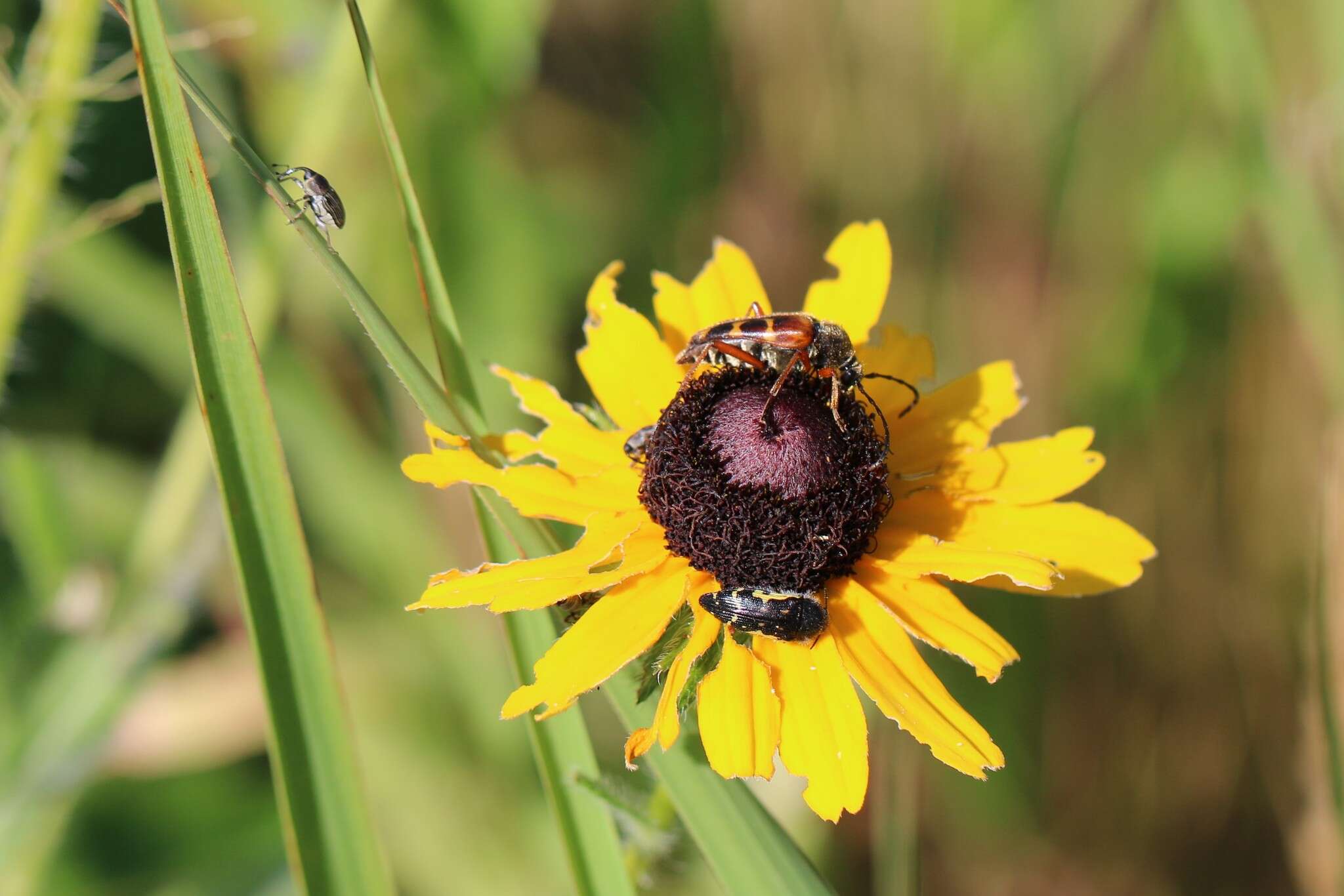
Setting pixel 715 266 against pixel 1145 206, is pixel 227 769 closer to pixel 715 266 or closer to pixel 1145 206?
pixel 715 266

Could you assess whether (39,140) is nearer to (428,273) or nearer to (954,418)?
(428,273)

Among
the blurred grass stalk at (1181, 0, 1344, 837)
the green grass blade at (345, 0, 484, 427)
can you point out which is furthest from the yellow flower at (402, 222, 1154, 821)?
the blurred grass stalk at (1181, 0, 1344, 837)

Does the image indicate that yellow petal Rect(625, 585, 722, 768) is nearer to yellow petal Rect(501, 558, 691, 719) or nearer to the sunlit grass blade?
yellow petal Rect(501, 558, 691, 719)

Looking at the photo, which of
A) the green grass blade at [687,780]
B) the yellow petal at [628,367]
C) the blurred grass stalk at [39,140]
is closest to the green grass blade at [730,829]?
the green grass blade at [687,780]

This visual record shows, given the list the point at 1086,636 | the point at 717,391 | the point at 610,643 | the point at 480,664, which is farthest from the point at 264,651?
Answer: the point at 1086,636

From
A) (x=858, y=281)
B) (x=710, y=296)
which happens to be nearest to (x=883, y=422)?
(x=858, y=281)
